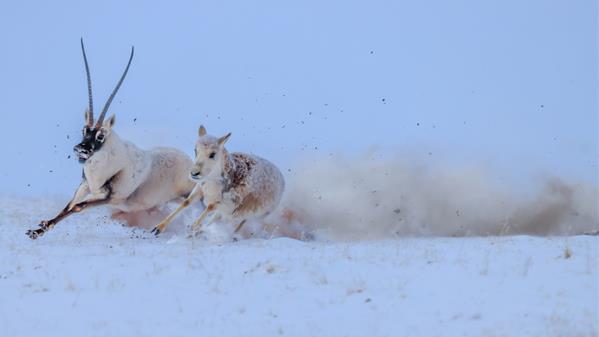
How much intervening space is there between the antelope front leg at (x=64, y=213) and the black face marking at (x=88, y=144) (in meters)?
0.94

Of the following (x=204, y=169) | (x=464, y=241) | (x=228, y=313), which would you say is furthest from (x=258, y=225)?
(x=228, y=313)

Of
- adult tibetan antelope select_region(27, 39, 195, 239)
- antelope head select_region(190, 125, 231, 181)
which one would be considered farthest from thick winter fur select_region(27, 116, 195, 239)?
antelope head select_region(190, 125, 231, 181)

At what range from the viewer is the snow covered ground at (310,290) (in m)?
8.81

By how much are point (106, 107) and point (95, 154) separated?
0.93m

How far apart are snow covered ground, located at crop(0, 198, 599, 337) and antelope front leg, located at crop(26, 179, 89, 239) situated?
6.85 ft

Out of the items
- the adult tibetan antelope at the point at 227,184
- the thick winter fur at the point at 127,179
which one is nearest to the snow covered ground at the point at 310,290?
the adult tibetan antelope at the point at 227,184

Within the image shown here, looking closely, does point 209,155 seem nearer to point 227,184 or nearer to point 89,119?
point 227,184

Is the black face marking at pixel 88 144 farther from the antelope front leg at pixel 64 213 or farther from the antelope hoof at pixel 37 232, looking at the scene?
the antelope hoof at pixel 37 232

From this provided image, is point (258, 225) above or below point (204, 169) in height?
below

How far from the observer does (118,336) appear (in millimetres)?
8781

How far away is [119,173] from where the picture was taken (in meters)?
16.8

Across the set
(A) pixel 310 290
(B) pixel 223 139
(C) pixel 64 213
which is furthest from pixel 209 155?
(A) pixel 310 290

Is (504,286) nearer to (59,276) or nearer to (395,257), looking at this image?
(395,257)

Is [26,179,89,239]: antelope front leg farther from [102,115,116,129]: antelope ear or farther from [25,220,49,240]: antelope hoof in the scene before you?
[102,115,116,129]: antelope ear
